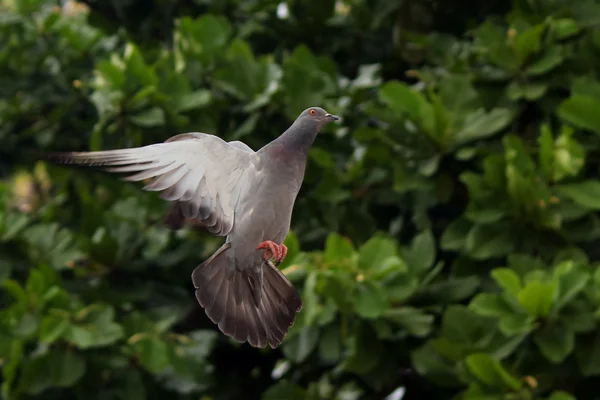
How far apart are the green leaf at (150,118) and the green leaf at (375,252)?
102 cm

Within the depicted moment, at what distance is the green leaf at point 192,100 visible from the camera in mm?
4594

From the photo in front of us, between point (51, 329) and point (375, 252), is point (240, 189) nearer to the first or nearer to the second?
point (375, 252)

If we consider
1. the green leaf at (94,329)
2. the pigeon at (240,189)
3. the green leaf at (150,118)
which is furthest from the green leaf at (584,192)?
the pigeon at (240,189)

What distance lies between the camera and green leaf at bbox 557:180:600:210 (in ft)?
13.4

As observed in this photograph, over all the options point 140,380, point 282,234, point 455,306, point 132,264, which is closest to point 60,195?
point 132,264

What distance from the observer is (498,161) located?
4.23m

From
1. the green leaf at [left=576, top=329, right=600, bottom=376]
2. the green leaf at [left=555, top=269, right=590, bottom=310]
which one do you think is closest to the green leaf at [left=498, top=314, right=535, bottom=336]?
the green leaf at [left=555, top=269, right=590, bottom=310]

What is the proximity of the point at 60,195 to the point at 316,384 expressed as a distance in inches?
73.9

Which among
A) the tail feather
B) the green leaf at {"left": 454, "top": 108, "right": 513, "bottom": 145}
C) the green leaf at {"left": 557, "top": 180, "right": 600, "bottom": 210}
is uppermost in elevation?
the tail feather

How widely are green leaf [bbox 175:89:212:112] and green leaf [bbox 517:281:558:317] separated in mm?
1565

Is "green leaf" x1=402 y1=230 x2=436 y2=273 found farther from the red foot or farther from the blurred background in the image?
the red foot

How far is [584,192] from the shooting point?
13.5ft

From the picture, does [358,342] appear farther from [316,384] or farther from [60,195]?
[60,195]

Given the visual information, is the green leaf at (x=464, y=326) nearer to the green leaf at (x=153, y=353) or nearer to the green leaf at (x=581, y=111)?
the green leaf at (x=581, y=111)
